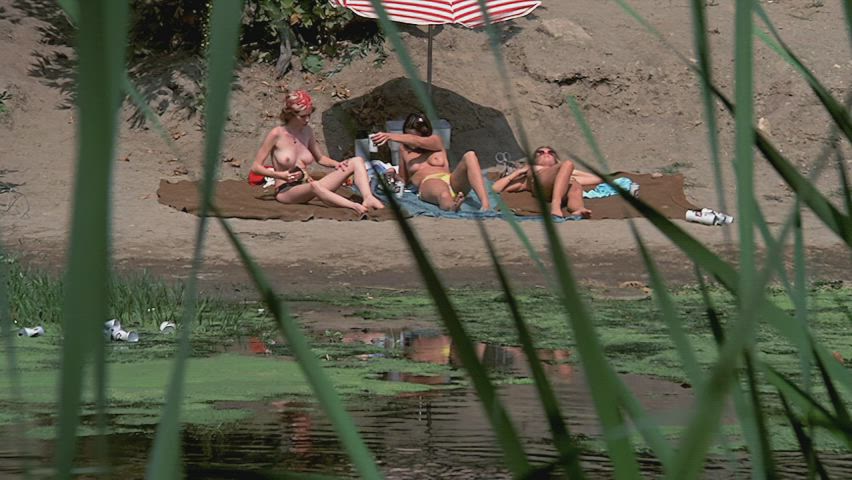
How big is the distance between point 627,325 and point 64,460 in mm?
5771

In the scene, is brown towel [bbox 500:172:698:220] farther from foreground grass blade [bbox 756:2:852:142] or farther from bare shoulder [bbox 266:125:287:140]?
foreground grass blade [bbox 756:2:852:142]

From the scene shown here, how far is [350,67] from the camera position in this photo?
43.0 ft

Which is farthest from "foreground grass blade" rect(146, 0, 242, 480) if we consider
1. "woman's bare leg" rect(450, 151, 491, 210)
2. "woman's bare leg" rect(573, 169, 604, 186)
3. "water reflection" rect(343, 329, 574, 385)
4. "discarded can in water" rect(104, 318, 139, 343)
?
"woman's bare leg" rect(573, 169, 604, 186)

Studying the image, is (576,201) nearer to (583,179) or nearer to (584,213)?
(584,213)

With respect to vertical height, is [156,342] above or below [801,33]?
below

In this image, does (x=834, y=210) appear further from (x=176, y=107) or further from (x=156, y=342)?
(x=176, y=107)

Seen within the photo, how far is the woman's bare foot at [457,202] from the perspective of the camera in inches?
406

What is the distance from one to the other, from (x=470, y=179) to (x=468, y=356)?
31.0 feet

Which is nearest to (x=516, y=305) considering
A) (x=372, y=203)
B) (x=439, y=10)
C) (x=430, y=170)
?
(x=372, y=203)

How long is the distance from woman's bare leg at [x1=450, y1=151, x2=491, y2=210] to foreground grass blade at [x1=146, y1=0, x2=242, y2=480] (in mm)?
8910

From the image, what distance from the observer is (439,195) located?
34.3 feet

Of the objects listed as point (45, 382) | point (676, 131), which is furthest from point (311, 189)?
point (45, 382)

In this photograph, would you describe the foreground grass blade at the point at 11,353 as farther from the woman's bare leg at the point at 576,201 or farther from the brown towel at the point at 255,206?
the woman's bare leg at the point at 576,201

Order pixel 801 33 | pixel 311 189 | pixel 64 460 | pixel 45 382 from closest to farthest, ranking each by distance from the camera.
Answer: pixel 64 460 → pixel 45 382 → pixel 311 189 → pixel 801 33
